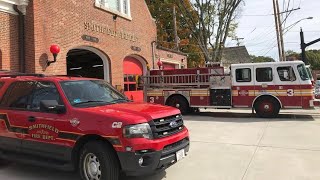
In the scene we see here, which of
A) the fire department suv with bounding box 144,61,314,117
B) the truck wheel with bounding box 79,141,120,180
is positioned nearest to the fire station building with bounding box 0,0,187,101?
the fire department suv with bounding box 144,61,314,117

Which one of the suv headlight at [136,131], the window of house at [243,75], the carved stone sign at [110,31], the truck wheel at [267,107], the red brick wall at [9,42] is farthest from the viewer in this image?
the carved stone sign at [110,31]

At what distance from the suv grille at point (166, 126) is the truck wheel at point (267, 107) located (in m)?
9.70

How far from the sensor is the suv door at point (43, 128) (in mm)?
6051

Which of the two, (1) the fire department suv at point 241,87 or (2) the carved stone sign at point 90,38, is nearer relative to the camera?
(1) the fire department suv at point 241,87

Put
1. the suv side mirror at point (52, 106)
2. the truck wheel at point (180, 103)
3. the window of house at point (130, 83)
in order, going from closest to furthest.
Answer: the suv side mirror at point (52, 106) → the truck wheel at point (180, 103) → the window of house at point (130, 83)

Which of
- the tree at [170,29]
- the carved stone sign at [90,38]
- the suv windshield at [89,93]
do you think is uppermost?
the tree at [170,29]

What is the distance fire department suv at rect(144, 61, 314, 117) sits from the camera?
14797 millimetres

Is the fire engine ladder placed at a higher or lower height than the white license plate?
higher

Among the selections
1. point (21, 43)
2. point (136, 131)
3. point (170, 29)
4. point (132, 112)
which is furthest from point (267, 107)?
point (170, 29)

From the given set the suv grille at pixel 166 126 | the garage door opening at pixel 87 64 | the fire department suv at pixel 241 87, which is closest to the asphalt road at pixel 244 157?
the suv grille at pixel 166 126

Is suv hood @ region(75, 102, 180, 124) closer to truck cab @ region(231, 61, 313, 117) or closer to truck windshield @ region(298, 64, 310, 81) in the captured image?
truck cab @ region(231, 61, 313, 117)

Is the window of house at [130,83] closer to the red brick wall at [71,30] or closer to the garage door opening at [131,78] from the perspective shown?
the garage door opening at [131,78]

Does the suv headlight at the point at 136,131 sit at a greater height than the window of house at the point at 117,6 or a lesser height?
lesser

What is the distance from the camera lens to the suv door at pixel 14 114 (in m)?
6.59
